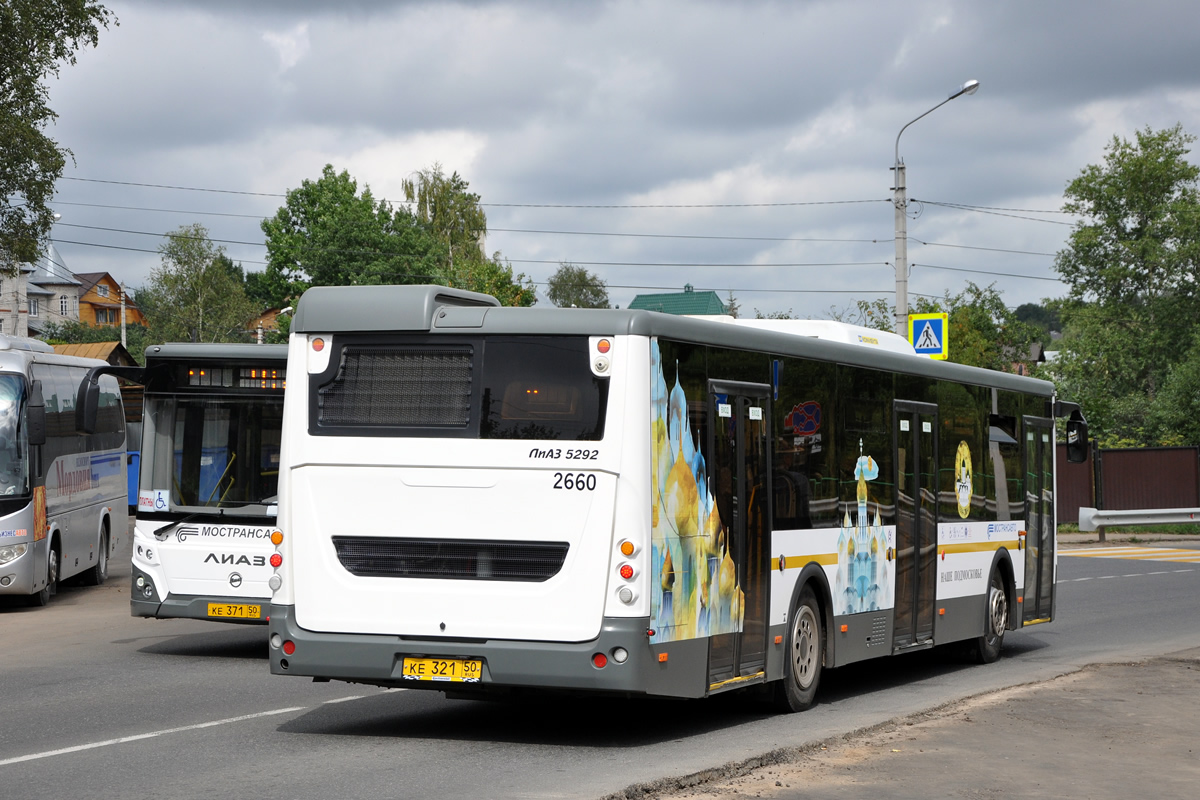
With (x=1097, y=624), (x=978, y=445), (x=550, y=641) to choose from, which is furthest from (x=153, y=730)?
(x=1097, y=624)

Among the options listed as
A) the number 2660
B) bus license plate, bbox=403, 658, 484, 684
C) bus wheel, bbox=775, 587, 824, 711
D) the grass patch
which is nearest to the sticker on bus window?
bus license plate, bbox=403, 658, 484, 684

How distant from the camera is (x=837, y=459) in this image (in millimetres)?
11641

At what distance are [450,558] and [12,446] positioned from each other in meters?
12.2

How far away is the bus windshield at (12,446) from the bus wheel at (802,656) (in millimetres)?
12147

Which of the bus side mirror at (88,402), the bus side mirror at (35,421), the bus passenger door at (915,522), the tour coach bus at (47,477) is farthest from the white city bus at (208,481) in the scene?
the bus passenger door at (915,522)

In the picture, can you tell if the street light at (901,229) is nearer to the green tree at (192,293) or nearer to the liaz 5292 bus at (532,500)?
the liaz 5292 bus at (532,500)

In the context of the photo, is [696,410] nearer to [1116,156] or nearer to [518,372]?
[518,372]

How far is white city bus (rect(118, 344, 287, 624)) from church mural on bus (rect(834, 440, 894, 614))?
5.76 m

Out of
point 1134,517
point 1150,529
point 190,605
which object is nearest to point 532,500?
point 190,605

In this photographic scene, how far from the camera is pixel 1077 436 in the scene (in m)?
16.9

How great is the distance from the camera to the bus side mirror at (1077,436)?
54.5ft

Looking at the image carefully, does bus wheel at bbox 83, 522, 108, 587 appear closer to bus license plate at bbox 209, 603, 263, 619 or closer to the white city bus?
the white city bus

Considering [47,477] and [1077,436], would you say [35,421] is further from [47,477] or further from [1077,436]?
[1077,436]

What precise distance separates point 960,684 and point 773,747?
15.0 feet
